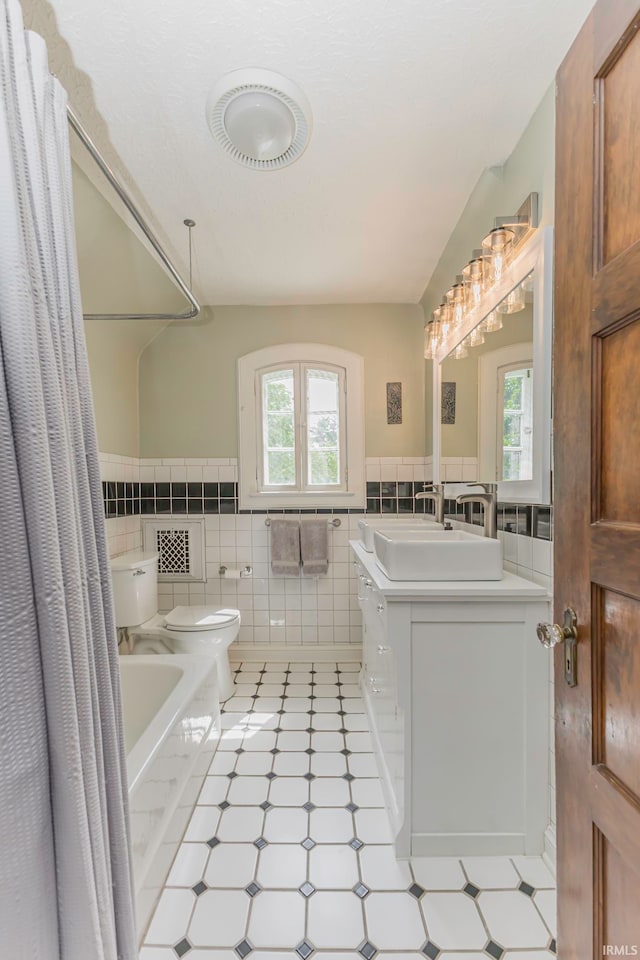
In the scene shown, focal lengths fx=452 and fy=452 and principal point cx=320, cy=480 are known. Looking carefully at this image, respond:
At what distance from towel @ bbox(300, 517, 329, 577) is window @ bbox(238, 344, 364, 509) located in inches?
6.8

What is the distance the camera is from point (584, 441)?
77 cm

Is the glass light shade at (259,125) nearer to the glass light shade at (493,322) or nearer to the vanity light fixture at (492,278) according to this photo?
the vanity light fixture at (492,278)

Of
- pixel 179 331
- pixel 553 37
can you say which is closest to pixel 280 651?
pixel 179 331

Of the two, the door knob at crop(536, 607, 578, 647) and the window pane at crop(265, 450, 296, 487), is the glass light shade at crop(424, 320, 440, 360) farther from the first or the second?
the door knob at crop(536, 607, 578, 647)

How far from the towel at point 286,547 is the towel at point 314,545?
0.13 ft

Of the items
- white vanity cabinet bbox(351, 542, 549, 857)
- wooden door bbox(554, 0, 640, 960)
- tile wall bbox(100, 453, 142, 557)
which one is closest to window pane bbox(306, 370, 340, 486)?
tile wall bbox(100, 453, 142, 557)

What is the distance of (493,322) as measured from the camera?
177cm

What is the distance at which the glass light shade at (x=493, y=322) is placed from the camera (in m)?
1.72

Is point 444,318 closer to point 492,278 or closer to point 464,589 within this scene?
point 492,278

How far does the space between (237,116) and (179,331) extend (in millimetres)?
1863

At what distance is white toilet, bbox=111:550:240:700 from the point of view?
2.45m

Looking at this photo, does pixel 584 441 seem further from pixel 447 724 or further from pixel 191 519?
pixel 191 519

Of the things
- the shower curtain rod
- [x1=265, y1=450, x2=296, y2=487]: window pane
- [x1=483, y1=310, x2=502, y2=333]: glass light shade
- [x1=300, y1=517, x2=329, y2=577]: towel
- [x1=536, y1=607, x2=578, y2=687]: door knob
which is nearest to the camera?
[x1=536, y1=607, x2=578, y2=687]: door knob

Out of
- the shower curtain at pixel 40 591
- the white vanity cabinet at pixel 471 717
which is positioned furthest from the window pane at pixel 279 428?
the shower curtain at pixel 40 591
